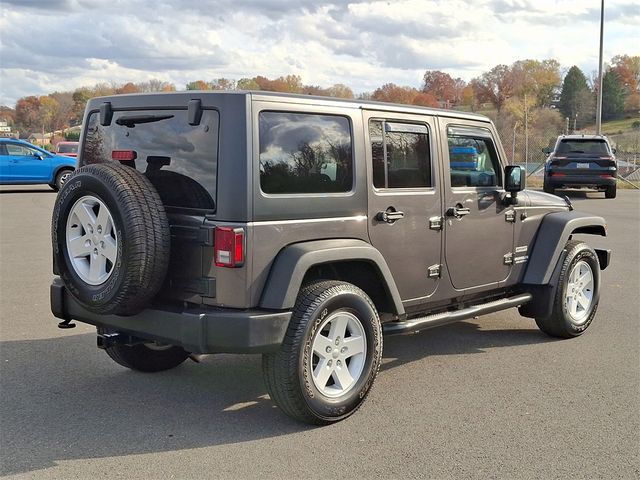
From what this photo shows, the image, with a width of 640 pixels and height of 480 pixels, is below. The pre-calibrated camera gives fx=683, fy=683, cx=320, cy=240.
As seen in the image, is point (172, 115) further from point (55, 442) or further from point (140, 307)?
point (55, 442)

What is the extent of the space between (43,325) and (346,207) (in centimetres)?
349

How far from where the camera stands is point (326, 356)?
410cm

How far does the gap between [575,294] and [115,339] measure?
159 inches

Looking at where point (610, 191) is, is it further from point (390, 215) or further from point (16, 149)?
point (16, 149)

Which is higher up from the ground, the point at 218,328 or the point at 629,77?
the point at 629,77

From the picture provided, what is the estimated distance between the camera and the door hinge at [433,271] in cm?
490

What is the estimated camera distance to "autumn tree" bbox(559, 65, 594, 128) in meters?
94.5

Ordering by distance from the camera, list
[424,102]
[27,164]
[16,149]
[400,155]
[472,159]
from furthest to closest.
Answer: [27,164] → [16,149] → [424,102] → [472,159] → [400,155]

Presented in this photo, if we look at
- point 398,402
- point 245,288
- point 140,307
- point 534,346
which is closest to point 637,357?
point 534,346

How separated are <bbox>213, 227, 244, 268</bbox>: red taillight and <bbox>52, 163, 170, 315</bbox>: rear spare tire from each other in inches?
11.8

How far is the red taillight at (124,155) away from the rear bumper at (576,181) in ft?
56.3

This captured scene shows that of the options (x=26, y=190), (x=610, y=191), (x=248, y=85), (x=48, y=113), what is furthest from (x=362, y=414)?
(x=48, y=113)

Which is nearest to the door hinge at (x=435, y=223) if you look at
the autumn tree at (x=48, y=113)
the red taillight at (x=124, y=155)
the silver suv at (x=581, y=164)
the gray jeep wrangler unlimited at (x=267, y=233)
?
the gray jeep wrangler unlimited at (x=267, y=233)

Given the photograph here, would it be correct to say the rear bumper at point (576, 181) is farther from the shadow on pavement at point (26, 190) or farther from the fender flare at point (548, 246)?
the shadow on pavement at point (26, 190)
